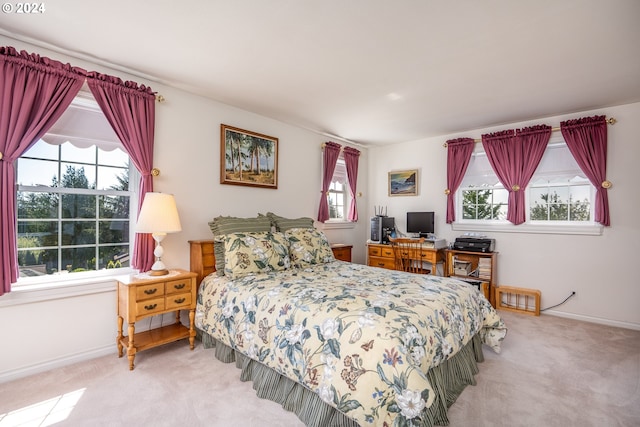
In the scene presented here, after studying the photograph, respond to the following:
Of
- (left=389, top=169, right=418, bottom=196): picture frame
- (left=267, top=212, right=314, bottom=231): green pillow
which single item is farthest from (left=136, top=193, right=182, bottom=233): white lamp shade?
(left=389, top=169, right=418, bottom=196): picture frame

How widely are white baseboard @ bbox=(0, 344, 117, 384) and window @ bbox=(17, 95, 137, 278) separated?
0.68 meters

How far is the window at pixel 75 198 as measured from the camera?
7.76 feet

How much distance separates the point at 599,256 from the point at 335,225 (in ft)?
10.9

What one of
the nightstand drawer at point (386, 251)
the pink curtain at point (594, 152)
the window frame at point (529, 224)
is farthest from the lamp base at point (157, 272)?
the pink curtain at point (594, 152)

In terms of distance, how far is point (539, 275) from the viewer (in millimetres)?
3932

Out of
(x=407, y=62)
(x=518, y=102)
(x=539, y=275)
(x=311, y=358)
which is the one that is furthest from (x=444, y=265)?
(x=311, y=358)

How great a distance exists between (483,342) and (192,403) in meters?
2.37

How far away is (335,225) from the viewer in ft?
16.1

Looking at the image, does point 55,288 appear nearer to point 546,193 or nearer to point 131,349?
point 131,349

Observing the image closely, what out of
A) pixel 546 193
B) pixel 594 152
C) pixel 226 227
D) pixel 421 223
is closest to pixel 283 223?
pixel 226 227

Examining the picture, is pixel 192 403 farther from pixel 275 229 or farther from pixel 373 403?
pixel 275 229

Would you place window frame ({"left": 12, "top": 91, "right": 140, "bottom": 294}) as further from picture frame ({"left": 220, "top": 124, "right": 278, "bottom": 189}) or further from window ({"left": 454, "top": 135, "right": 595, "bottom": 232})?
window ({"left": 454, "top": 135, "right": 595, "bottom": 232})

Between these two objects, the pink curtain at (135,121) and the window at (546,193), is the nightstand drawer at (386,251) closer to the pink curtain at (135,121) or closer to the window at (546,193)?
the window at (546,193)

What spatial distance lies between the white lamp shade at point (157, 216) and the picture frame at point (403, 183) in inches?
143
